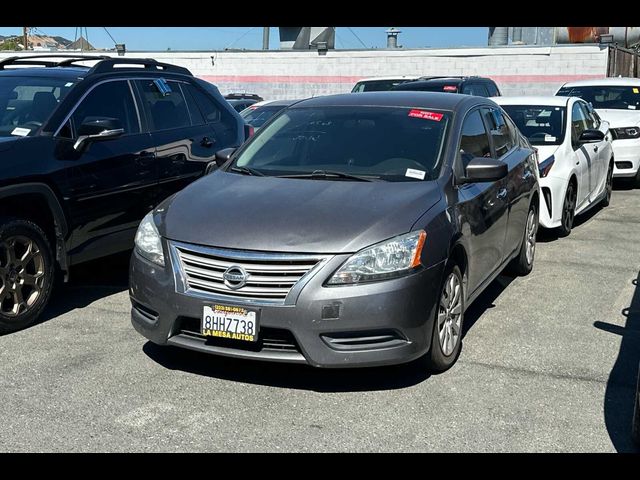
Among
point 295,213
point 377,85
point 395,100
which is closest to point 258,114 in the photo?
point 377,85

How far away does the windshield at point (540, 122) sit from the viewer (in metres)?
9.05

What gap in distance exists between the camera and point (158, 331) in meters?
4.54

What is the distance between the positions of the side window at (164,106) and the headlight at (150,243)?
7.01 feet

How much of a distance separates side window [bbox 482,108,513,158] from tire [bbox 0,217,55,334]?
3469 millimetres

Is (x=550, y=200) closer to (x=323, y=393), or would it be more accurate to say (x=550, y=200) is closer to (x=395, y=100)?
(x=395, y=100)

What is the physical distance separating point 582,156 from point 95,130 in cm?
576

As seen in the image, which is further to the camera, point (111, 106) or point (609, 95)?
point (609, 95)

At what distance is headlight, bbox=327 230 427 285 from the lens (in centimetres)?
423

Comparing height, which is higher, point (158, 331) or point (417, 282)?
point (417, 282)

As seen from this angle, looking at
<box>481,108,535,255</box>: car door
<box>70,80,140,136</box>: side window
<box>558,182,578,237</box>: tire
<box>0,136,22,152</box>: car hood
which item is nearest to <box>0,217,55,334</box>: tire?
<box>0,136,22,152</box>: car hood

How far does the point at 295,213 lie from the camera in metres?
4.55
